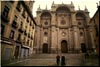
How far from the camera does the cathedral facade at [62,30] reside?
94.5 feet

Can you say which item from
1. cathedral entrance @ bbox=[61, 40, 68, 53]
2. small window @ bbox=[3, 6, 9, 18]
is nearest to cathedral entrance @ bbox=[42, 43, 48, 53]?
cathedral entrance @ bbox=[61, 40, 68, 53]

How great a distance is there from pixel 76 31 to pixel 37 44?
13341 millimetres

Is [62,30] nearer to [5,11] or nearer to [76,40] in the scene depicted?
[76,40]

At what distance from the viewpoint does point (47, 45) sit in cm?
3017

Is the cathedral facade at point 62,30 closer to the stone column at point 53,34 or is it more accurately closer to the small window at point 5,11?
the stone column at point 53,34

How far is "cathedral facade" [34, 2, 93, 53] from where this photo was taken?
94.5 ft

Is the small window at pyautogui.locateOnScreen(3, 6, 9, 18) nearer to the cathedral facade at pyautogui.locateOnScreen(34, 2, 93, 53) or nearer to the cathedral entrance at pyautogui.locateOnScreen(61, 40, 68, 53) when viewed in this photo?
the cathedral facade at pyautogui.locateOnScreen(34, 2, 93, 53)

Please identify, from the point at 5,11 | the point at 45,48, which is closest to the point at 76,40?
the point at 45,48

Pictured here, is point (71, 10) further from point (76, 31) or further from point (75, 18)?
point (76, 31)

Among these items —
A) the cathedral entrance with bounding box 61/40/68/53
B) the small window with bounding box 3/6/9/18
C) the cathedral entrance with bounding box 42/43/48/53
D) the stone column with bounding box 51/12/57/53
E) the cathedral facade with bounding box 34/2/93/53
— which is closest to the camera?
the small window with bounding box 3/6/9/18

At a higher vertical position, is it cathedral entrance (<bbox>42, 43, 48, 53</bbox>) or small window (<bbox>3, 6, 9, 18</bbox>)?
small window (<bbox>3, 6, 9, 18</bbox>)

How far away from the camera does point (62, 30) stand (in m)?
31.2

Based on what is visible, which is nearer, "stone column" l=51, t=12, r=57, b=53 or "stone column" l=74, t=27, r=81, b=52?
"stone column" l=74, t=27, r=81, b=52

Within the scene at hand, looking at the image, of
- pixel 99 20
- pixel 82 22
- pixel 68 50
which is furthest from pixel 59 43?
pixel 99 20
